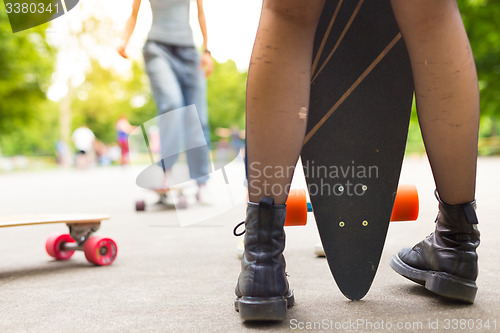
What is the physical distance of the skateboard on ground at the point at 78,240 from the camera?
7.56 feet

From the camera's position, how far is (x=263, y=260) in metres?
1.45

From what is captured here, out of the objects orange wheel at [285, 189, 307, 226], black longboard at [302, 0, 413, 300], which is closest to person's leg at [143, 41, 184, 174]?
orange wheel at [285, 189, 307, 226]

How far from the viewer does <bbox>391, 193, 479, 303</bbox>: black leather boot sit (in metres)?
1.49

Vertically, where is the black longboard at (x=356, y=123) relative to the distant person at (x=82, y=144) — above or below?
above

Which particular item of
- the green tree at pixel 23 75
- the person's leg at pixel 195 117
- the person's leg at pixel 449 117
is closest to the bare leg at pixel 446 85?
the person's leg at pixel 449 117

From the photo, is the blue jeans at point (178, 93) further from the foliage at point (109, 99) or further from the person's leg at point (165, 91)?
the foliage at point (109, 99)

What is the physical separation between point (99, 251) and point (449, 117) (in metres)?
1.53

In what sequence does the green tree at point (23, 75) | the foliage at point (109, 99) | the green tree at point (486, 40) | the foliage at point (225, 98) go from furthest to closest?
the foliage at point (225, 98)
the foliage at point (109, 99)
the green tree at point (23, 75)
the green tree at point (486, 40)

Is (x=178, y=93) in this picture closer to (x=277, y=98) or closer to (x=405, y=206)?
(x=405, y=206)

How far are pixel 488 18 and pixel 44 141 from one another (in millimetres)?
48344

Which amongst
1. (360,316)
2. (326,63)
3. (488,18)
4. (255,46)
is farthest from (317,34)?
(488,18)

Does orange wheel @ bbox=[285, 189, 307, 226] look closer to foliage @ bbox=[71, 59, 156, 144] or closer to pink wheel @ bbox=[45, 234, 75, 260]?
pink wheel @ bbox=[45, 234, 75, 260]

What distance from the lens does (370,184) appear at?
1.65m

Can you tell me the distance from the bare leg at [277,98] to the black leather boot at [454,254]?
1.54ft
